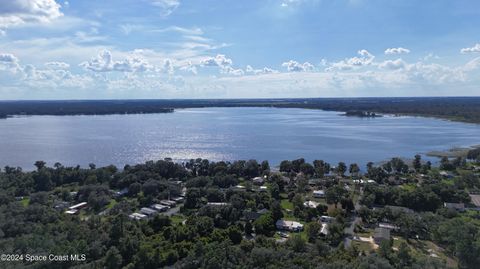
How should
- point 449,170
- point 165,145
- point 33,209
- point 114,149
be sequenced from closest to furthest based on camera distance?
point 33,209 → point 449,170 → point 114,149 → point 165,145

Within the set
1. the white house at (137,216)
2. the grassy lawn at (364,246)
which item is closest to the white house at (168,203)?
the white house at (137,216)

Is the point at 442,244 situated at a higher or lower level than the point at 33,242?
lower

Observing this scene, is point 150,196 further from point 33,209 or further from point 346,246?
point 346,246

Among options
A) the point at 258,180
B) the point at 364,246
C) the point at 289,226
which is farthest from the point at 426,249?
the point at 258,180

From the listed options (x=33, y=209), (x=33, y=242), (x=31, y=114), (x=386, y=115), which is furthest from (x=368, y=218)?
(x=31, y=114)

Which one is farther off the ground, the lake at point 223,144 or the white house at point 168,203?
the lake at point 223,144

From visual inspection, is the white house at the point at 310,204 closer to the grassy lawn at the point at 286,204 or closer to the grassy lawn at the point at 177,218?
the grassy lawn at the point at 286,204

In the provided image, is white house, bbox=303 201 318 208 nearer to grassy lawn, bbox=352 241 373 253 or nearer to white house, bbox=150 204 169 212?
grassy lawn, bbox=352 241 373 253

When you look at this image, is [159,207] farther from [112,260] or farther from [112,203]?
[112,260]

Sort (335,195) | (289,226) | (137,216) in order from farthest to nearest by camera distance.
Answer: (335,195) → (137,216) → (289,226)
